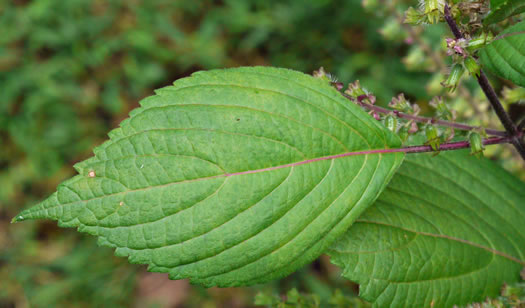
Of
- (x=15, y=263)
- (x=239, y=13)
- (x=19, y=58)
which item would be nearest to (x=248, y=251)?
(x=239, y=13)

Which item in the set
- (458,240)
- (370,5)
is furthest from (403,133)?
(370,5)

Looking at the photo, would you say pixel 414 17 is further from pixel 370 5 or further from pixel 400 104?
pixel 370 5

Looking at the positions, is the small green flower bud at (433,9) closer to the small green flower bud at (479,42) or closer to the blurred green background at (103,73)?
the small green flower bud at (479,42)

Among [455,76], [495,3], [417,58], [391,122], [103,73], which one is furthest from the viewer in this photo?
[103,73]

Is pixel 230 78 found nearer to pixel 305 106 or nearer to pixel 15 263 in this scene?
pixel 305 106

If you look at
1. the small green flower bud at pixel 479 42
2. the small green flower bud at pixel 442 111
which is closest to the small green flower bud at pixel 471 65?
the small green flower bud at pixel 479 42

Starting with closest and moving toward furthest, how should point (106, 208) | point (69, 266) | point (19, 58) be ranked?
point (106, 208), point (69, 266), point (19, 58)

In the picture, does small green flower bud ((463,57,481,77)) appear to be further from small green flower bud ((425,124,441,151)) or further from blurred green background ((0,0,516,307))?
blurred green background ((0,0,516,307))
